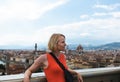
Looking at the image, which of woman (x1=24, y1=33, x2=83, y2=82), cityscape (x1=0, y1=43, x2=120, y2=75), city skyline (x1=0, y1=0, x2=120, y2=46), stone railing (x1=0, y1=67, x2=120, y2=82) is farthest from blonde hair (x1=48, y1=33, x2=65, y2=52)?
city skyline (x1=0, y1=0, x2=120, y2=46)

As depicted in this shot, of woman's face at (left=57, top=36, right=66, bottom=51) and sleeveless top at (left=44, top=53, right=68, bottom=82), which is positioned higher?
woman's face at (left=57, top=36, right=66, bottom=51)

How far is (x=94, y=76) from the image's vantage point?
3.18 metres

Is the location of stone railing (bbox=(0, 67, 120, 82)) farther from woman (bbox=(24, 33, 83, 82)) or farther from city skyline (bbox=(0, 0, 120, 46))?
city skyline (bbox=(0, 0, 120, 46))

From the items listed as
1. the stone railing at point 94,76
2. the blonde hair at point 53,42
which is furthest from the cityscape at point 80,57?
the blonde hair at point 53,42

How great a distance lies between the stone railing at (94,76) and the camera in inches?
92.2

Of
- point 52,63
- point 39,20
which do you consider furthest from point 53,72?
point 39,20

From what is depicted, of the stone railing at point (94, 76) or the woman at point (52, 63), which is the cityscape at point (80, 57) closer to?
the stone railing at point (94, 76)

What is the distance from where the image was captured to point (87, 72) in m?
3.02

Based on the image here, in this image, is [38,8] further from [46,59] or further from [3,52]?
[46,59]

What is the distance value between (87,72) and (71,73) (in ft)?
1.30

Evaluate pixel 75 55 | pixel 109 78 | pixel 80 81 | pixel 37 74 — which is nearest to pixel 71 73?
pixel 80 81

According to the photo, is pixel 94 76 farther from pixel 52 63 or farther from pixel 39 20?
pixel 39 20

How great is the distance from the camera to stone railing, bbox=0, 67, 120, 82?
2.34 m

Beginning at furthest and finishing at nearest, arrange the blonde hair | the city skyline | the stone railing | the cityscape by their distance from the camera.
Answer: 1. the city skyline
2. the cityscape
3. the blonde hair
4. the stone railing
